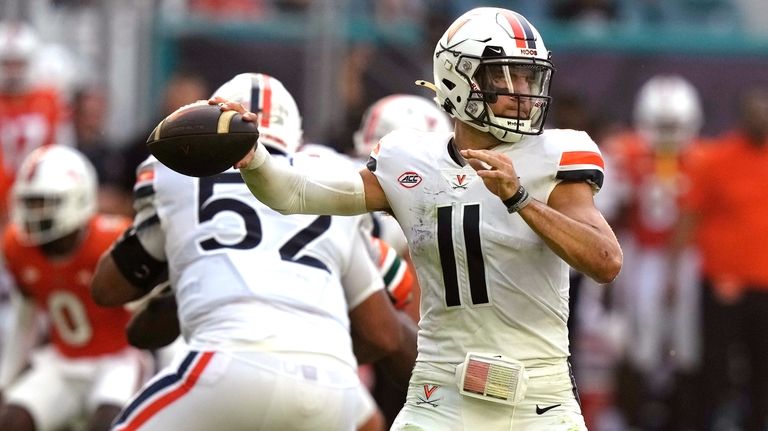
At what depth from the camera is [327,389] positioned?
5375mm

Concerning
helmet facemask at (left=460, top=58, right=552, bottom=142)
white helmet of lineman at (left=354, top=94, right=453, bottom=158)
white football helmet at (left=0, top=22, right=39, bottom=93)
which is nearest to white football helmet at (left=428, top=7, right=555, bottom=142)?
helmet facemask at (left=460, top=58, right=552, bottom=142)

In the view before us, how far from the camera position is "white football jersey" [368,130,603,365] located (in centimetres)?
468

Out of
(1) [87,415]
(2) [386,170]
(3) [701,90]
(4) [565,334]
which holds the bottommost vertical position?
(1) [87,415]

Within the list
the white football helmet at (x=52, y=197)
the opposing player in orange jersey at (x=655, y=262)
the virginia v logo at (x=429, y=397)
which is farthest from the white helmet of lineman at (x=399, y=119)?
the opposing player in orange jersey at (x=655, y=262)

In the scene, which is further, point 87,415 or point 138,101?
point 138,101

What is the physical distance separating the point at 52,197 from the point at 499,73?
417 cm

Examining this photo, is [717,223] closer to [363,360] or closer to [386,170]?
[363,360]

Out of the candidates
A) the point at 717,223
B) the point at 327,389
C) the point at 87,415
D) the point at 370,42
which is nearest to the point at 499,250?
the point at 327,389

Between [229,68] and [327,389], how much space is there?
780 cm

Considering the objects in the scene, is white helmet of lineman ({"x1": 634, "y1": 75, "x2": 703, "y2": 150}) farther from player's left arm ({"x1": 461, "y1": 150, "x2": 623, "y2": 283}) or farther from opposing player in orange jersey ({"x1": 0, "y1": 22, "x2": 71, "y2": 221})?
player's left arm ({"x1": 461, "y1": 150, "x2": 623, "y2": 283})

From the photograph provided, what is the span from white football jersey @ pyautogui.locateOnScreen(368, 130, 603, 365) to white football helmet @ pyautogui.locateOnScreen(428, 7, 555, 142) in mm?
78

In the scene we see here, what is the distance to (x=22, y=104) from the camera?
11.7m

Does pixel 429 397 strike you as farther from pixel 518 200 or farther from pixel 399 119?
pixel 399 119

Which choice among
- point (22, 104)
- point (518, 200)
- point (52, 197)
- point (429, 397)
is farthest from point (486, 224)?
point (22, 104)
